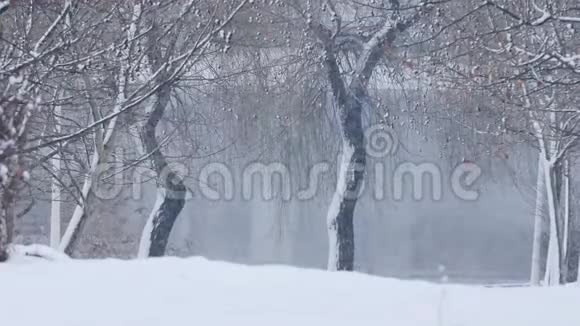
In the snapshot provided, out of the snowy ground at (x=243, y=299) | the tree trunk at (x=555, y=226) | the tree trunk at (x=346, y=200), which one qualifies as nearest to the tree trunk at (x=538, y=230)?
the tree trunk at (x=555, y=226)

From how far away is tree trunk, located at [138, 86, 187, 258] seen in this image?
15.2m

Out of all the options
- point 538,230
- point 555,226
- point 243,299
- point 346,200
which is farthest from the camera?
point 538,230

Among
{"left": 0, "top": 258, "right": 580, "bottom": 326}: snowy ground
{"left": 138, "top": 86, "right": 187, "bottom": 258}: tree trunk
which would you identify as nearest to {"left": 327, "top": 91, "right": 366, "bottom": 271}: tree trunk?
{"left": 138, "top": 86, "right": 187, "bottom": 258}: tree trunk

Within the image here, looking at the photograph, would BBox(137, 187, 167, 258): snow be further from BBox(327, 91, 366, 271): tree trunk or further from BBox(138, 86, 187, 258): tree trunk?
BBox(327, 91, 366, 271): tree trunk

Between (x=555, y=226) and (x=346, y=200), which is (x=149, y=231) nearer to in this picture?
(x=346, y=200)

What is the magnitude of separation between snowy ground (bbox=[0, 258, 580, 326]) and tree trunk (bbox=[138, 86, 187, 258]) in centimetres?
867

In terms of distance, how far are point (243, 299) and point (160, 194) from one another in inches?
436

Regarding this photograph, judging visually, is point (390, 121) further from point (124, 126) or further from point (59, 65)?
point (59, 65)

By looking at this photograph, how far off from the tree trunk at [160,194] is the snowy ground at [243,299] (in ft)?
28.4

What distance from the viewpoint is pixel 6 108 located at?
22.6ft

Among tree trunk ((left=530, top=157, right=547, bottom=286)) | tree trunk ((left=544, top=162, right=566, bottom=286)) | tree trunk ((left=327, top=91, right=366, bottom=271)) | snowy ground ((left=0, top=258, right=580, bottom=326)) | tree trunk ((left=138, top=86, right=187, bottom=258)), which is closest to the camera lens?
snowy ground ((left=0, top=258, right=580, bottom=326))

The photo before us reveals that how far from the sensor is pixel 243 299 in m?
5.58

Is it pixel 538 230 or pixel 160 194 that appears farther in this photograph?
pixel 538 230

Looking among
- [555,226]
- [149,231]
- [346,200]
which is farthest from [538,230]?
[149,231]
